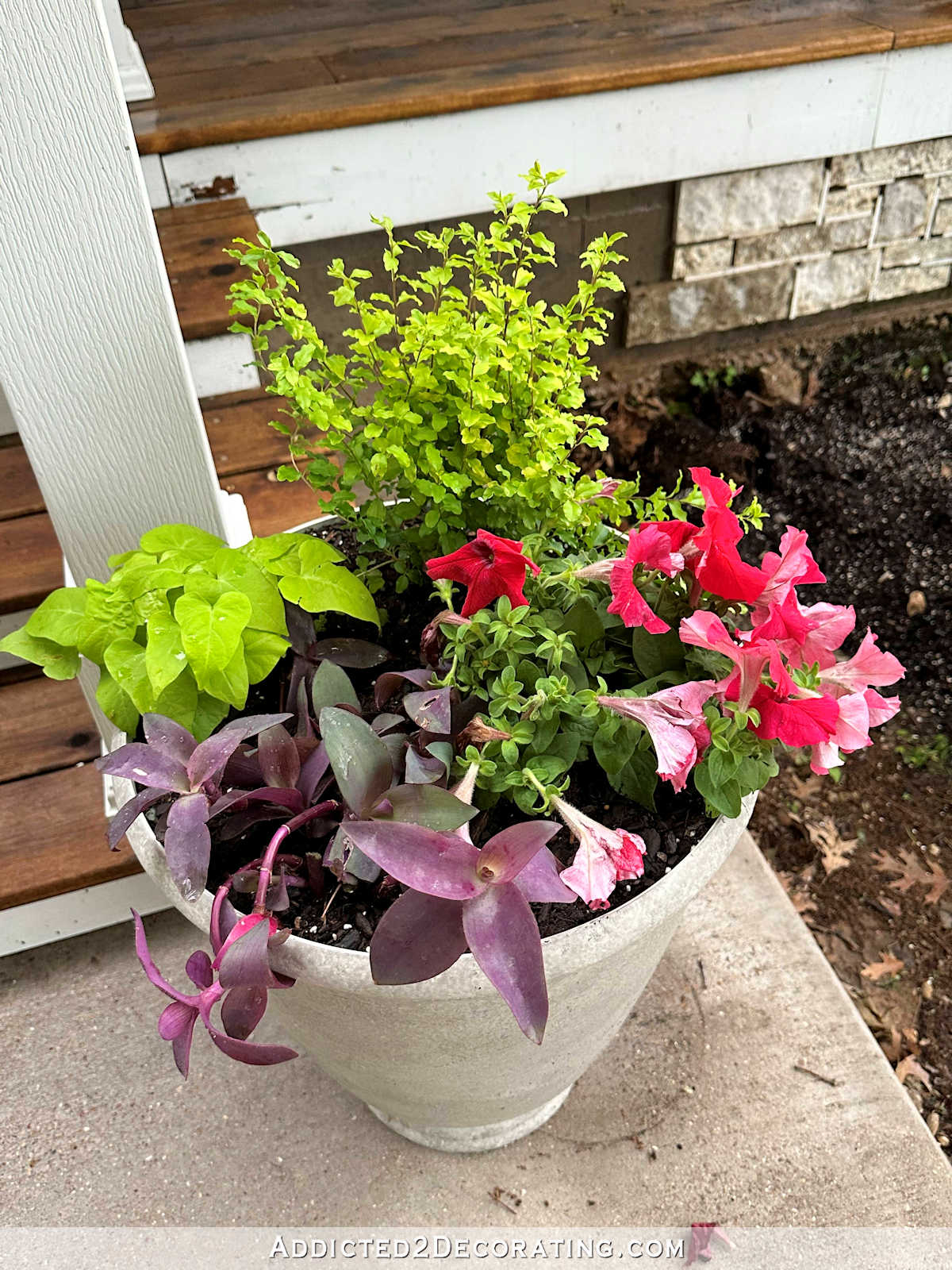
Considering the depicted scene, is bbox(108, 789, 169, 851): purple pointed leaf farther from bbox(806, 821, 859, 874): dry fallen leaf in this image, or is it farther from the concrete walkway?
bbox(806, 821, 859, 874): dry fallen leaf

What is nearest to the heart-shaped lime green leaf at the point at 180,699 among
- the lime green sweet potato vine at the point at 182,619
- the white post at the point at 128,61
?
the lime green sweet potato vine at the point at 182,619

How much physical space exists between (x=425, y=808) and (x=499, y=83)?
1.89 meters

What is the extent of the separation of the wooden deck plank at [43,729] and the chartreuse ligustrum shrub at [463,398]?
76 centimetres

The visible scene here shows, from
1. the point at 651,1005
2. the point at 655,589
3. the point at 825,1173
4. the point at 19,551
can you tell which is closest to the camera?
the point at 655,589

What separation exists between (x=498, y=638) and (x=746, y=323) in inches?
87.4

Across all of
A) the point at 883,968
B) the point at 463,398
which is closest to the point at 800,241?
the point at 883,968

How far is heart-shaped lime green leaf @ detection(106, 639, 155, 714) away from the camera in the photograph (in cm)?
99

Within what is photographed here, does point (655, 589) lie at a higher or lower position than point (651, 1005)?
higher

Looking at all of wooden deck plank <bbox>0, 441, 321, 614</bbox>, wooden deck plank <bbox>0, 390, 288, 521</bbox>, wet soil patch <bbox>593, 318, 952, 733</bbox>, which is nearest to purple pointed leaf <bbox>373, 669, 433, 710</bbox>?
wooden deck plank <bbox>0, 441, 321, 614</bbox>

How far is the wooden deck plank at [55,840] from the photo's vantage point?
150cm

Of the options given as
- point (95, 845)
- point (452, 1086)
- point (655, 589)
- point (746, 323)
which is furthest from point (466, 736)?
point (746, 323)

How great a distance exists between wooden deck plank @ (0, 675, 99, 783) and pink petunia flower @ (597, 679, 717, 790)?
3.49 feet

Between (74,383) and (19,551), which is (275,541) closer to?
(74,383)

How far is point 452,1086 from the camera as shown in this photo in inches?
43.4
